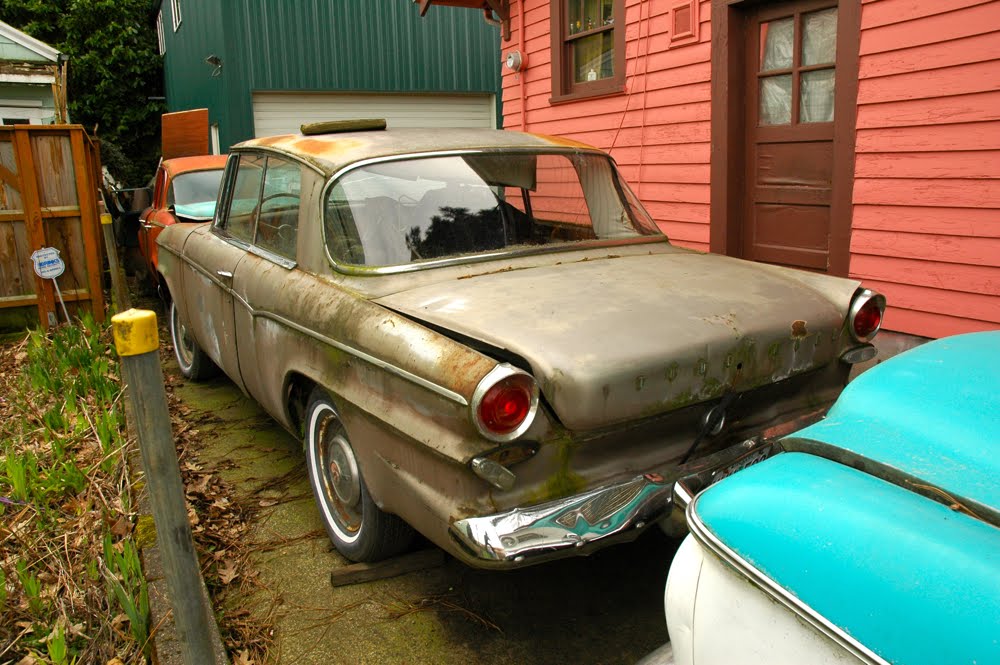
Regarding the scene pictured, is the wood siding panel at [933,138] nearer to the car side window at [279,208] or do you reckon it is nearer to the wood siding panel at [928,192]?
the wood siding panel at [928,192]

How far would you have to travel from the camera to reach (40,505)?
11.7 ft

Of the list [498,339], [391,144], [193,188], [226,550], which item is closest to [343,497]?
[226,550]

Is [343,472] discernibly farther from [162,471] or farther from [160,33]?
[160,33]

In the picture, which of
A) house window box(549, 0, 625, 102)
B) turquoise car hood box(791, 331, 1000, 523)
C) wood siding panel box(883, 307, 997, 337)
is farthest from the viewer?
→ house window box(549, 0, 625, 102)

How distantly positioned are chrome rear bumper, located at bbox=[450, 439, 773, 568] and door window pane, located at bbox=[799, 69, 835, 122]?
3.89 meters

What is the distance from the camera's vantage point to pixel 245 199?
4348mm

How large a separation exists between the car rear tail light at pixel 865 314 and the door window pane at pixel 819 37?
9.59ft

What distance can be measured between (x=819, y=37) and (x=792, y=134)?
656mm

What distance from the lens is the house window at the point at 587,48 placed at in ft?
23.2

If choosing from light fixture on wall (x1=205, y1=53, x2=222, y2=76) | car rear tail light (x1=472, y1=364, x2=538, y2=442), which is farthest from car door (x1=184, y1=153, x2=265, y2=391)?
light fixture on wall (x1=205, y1=53, x2=222, y2=76)

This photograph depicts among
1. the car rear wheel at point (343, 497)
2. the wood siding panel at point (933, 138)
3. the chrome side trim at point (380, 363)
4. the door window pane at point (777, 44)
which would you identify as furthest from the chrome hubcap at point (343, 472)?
the door window pane at point (777, 44)

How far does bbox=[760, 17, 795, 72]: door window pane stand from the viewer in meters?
5.64

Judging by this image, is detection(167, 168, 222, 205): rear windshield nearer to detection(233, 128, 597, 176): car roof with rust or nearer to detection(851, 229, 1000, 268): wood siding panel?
detection(233, 128, 597, 176): car roof with rust

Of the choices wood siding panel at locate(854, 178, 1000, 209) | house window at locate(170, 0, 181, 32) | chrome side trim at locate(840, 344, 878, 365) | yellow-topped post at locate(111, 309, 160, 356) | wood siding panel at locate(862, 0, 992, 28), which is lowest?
chrome side trim at locate(840, 344, 878, 365)
